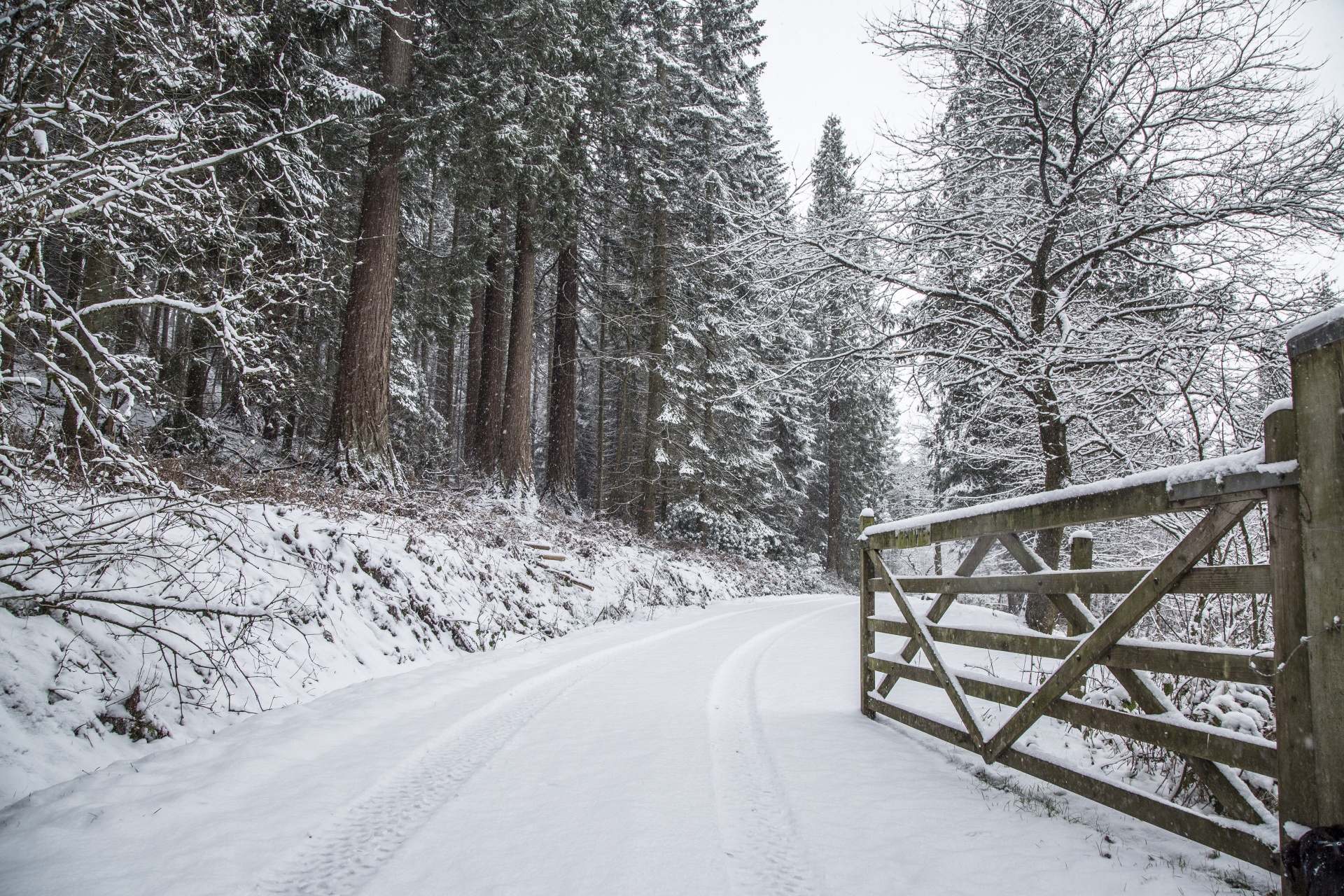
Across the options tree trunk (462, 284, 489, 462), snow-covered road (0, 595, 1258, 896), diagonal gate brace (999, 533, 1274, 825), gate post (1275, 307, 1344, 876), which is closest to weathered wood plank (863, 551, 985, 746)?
snow-covered road (0, 595, 1258, 896)

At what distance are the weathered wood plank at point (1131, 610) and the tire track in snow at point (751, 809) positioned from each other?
1322 mm

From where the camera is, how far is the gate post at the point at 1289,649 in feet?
6.29

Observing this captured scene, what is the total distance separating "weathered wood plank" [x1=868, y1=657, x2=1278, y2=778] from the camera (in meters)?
2.14

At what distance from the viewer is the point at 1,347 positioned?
133 inches

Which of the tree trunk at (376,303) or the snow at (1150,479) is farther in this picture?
the tree trunk at (376,303)

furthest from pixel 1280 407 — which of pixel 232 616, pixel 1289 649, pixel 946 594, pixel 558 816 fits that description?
pixel 232 616

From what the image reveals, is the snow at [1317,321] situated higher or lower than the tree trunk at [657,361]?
A: lower

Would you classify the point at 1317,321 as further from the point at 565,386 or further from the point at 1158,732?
the point at 565,386

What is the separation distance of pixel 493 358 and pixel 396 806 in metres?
12.4

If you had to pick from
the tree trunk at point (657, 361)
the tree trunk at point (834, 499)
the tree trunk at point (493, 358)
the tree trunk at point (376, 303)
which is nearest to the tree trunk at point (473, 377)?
the tree trunk at point (493, 358)

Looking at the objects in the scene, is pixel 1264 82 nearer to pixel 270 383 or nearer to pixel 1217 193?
pixel 1217 193

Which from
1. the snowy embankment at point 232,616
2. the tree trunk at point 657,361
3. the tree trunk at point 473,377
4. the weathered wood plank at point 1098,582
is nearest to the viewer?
the weathered wood plank at point 1098,582

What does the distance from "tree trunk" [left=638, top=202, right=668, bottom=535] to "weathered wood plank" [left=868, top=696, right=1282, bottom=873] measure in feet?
42.7

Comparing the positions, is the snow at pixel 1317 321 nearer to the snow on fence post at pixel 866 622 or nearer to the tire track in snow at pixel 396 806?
the snow on fence post at pixel 866 622
